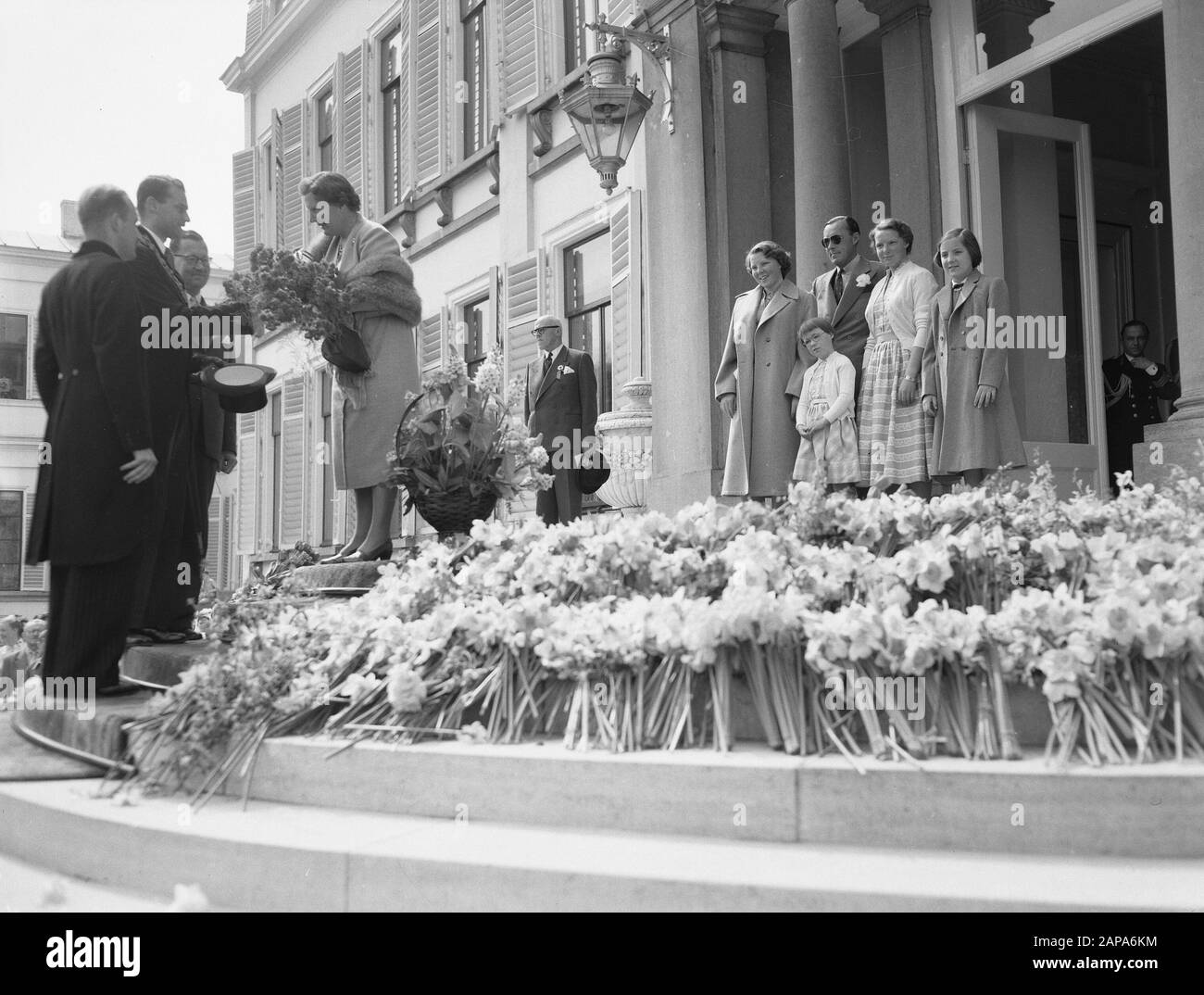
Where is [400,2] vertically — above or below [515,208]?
above

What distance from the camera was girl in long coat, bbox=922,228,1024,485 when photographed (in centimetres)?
566

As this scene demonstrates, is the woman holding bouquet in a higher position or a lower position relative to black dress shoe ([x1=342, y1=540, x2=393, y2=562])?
higher

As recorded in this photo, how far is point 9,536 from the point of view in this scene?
2120cm

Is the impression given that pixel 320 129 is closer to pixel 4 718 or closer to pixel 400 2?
pixel 400 2

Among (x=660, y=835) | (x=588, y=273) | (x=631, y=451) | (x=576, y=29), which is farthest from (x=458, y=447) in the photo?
(x=576, y=29)

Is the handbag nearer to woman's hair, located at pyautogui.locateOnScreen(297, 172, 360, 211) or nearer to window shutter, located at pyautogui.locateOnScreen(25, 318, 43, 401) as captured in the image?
woman's hair, located at pyautogui.locateOnScreen(297, 172, 360, 211)

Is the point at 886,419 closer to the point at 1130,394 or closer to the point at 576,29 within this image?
the point at 1130,394

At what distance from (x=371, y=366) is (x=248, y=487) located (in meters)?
14.6

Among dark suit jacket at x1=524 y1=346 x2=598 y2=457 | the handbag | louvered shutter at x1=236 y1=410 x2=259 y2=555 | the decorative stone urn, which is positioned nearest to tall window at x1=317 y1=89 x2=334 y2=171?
louvered shutter at x1=236 y1=410 x2=259 y2=555

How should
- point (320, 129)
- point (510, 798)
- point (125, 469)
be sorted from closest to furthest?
point (510, 798)
point (125, 469)
point (320, 129)

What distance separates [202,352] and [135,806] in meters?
2.25

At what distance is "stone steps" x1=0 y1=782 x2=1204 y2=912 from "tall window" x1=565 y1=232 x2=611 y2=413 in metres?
8.22

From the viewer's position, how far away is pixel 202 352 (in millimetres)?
5055
